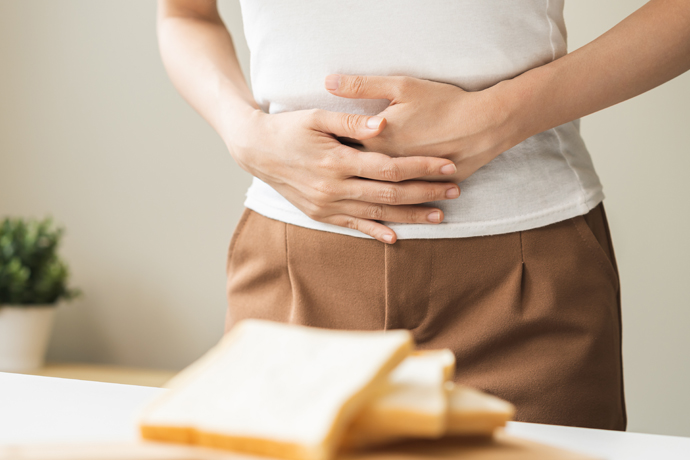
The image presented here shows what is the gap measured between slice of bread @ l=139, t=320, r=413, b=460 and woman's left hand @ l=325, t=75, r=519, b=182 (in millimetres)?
294

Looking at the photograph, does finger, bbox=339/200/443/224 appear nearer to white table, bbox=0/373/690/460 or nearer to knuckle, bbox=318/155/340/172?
knuckle, bbox=318/155/340/172

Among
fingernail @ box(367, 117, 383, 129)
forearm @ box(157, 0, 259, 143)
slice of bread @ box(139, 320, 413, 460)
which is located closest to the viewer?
slice of bread @ box(139, 320, 413, 460)

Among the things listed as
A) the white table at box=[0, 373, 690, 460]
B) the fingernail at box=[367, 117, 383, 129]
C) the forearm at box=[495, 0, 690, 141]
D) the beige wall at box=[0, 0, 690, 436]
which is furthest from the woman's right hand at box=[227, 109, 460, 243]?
the beige wall at box=[0, 0, 690, 436]

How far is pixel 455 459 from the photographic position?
240mm

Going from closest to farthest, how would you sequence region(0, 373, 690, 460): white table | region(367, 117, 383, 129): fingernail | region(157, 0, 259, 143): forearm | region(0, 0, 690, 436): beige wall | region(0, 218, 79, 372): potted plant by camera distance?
region(0, 373, 690, 460): white table < region(367, 117, 383, 129): fingernail < region(157, 0, 259, 143): forearm < region(0, 218, 79, 372): potted plant < region(0, 0, 690, 436): beige wall

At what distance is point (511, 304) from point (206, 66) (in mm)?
457

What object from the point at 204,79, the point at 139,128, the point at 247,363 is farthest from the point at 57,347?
the point at 247,363

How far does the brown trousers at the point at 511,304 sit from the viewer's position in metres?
0.58

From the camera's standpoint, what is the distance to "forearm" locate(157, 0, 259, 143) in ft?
2.17

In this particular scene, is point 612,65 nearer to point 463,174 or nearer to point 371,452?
point 463,174

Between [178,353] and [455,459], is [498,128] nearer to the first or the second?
[455,459]

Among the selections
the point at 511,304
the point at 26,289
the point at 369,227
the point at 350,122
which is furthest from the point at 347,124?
the point at 26,289

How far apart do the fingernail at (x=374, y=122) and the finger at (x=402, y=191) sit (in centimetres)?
5

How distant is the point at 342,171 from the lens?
0.54m
